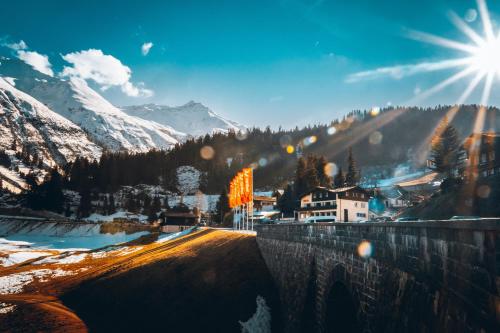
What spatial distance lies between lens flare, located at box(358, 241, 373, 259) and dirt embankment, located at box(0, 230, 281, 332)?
15204 mm

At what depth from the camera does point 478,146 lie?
62.4m

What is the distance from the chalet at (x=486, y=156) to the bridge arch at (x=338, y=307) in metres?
52.0

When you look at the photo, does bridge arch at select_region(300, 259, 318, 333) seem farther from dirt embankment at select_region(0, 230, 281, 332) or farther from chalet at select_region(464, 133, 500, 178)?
chalet at select_region(464, 133, 500, 178)

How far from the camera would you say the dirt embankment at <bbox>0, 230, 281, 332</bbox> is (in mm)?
28719

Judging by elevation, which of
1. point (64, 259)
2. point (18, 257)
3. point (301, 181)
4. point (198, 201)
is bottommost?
point (18, 257)

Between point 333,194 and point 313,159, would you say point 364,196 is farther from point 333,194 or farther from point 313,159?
point 313,159

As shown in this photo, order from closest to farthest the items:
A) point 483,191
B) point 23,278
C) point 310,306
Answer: point 310,306
point 483,191
point 23,278

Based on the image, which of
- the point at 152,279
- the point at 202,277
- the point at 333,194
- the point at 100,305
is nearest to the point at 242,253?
the point at 202,277

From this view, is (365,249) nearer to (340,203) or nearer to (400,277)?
(400,277)

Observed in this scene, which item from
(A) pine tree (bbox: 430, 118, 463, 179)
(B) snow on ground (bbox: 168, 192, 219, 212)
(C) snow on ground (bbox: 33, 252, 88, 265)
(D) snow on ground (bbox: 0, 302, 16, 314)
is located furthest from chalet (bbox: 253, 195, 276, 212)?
(D) snow on ground (bbox: 0, 302, 16, 314)

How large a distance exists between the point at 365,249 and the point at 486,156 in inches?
2324

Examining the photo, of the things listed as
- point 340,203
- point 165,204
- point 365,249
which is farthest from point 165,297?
point 165,204

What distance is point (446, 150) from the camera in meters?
88.8

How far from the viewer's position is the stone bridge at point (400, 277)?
295 inches
